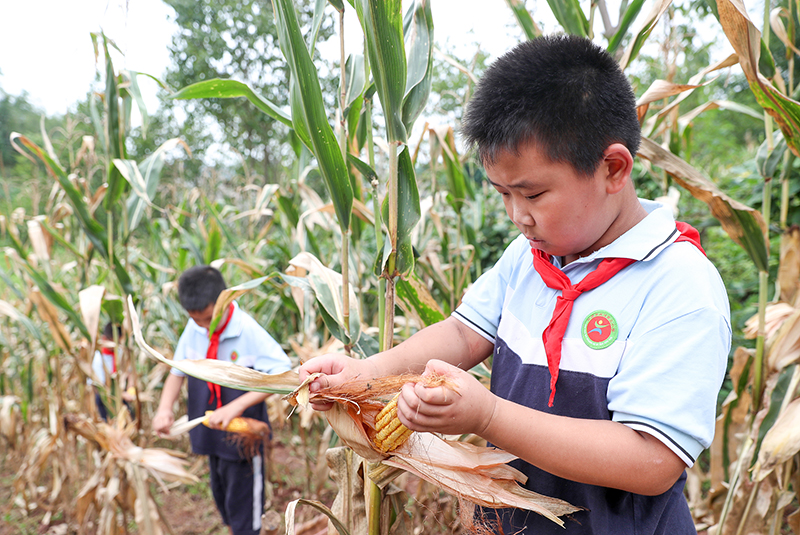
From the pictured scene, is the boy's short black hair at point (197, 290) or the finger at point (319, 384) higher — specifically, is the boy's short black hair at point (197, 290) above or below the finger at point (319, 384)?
above

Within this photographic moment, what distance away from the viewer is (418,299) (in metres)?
1.28

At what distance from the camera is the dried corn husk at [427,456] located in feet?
2.63

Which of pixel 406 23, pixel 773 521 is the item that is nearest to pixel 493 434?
pixel 406 23

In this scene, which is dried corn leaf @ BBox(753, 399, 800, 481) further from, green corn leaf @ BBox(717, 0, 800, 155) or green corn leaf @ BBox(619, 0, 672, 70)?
green corn leaf @ BBox(619, 0, 672, 70)

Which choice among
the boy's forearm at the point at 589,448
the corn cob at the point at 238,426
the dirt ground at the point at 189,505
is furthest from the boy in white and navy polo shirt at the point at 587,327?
the dirt ground at the point at 189,505

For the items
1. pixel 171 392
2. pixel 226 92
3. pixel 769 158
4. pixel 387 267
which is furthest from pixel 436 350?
pixel 171 392

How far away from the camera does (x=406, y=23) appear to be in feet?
3.73

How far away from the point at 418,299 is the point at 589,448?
0.68 m

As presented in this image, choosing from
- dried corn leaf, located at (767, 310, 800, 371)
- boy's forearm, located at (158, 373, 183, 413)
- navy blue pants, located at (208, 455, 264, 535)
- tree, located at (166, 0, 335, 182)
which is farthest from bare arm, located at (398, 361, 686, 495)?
tree, located at (166, 0, 335, 182)

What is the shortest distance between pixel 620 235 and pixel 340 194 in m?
0.53

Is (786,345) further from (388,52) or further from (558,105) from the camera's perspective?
(388,52)

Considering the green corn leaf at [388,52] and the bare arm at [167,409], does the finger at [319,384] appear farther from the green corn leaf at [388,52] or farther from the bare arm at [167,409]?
the bare arm at [167,409]

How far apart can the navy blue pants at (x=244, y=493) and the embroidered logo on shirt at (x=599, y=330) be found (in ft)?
5.98

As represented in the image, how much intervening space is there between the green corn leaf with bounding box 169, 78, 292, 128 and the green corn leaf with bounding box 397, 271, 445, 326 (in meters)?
0.48
